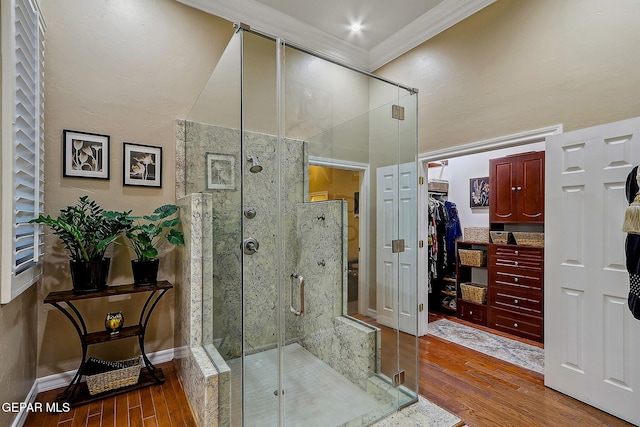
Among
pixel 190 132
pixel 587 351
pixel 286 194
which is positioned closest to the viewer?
pixel 286 194

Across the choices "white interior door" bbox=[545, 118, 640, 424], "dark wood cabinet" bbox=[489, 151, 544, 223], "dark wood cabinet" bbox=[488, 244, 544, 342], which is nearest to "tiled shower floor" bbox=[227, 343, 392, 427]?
"white interior door" bbox=[545, 118, 640, 424]

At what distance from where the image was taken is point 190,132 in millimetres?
2682

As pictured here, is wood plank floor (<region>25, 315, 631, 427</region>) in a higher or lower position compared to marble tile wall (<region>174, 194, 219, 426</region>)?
lower

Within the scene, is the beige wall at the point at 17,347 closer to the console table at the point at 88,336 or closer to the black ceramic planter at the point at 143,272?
the console table at the point at 88,336

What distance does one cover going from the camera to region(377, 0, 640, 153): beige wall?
86.0 inches

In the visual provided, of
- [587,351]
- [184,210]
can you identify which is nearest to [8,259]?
[184,210]

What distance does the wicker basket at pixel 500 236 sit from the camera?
3.78m

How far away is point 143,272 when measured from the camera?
2406 millimetres

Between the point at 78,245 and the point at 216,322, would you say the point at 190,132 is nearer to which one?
the point at 78,245

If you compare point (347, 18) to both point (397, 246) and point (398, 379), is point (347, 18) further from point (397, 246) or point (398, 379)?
point (398, 379)

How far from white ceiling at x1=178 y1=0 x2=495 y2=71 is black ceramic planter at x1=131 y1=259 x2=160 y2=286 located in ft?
7.83

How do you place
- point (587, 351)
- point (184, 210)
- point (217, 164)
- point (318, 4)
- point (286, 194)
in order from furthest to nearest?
point (318, 4), point (184, 210), point (587, 351), point (217, 164), point (286, 194)

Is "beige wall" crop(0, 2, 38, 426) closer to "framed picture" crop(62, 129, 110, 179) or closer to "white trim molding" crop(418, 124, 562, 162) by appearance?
"framed picture" crop(62, 129, 110, 179)

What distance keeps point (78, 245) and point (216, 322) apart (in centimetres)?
114
